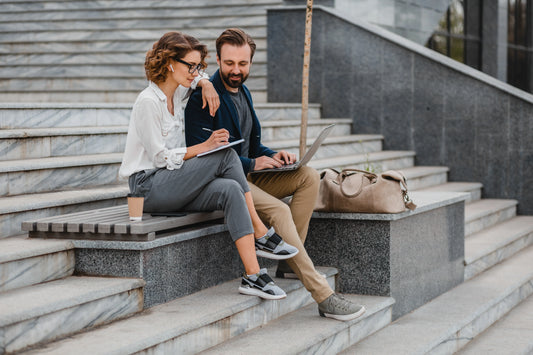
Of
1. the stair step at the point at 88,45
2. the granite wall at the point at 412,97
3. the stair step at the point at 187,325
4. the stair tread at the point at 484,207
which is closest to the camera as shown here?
the stair step at the point at 187,325

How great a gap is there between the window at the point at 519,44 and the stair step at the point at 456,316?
12.7m

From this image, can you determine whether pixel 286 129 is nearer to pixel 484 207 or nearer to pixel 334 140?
pixel 334 140

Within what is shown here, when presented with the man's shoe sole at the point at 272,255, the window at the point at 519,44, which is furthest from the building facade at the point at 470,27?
the man's shoe sole at the point at 272,255

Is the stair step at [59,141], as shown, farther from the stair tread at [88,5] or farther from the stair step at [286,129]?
the stair tread at [88,5]

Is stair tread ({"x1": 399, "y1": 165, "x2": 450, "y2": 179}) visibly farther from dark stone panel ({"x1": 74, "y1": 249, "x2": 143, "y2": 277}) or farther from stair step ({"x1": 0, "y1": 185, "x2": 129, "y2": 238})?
dark stone panel ({"x1": 74, "y1": 249, "x2": 143, "y2": 277})

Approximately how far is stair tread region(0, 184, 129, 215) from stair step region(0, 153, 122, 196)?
0.06 m

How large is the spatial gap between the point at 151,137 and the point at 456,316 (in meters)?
2.48

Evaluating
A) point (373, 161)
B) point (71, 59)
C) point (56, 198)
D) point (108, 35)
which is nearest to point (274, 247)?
point (56, 198)

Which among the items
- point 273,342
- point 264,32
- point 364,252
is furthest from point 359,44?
point 273,342

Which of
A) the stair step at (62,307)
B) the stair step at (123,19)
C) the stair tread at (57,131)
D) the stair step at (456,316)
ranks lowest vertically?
the stair step at (456,316)

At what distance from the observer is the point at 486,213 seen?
26.7 ft

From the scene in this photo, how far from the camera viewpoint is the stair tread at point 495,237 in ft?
22.7

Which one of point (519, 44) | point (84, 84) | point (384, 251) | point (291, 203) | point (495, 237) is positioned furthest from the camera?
point (519, 44)

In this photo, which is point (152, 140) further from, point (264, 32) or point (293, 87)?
point (264, 32)
